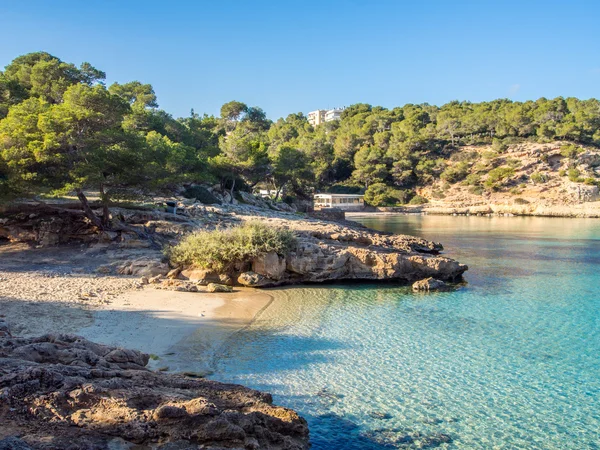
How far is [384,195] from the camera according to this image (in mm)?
78875

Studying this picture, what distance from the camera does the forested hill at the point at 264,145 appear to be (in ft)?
65.4

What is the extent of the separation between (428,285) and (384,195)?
6282cm

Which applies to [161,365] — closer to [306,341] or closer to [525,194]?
[306,341]

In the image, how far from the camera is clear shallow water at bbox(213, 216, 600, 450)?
24.0 feet

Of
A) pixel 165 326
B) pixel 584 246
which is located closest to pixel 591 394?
pixel 165 326

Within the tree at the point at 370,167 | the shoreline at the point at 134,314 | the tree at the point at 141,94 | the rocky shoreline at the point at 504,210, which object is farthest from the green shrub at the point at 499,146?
the shoreline at the point at 134,314

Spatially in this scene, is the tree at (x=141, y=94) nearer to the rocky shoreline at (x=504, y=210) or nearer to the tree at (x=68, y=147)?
the rocky shoreline at (x=504, y=210)

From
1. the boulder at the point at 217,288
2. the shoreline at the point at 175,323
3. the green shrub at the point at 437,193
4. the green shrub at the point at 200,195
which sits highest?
the green shrub at the point at 437,193

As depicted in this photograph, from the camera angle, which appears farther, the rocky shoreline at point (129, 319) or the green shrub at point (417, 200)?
the green shrub at point (417, 200)

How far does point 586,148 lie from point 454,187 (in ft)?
78.2

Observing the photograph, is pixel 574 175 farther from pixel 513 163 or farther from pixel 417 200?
pixel 417 200

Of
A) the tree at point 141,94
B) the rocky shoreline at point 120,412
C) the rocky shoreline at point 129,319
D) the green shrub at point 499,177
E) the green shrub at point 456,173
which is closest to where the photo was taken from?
the rocky shoreline at point 120,412

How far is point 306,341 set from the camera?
1127cm

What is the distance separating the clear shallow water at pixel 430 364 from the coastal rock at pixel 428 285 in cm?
49
